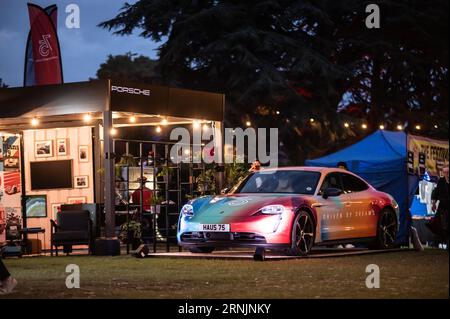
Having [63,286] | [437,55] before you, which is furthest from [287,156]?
[63,286]

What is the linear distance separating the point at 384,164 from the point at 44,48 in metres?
12.3

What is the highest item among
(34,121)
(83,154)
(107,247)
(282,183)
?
(34,121)

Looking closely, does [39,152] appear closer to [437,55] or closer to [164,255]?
[164,255]

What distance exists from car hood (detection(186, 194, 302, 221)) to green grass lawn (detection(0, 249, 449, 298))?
0.73 meters

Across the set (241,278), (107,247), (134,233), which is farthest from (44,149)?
(241,278)

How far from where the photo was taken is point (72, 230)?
1873cm

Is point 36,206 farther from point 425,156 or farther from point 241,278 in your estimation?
point 241,278

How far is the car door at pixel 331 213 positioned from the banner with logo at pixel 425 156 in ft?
12.1

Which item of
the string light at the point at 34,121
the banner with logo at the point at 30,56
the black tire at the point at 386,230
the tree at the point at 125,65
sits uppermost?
the tree at the point at 125,65

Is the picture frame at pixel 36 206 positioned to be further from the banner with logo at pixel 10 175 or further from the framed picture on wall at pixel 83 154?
the framed picture on wall at pixel 83 154

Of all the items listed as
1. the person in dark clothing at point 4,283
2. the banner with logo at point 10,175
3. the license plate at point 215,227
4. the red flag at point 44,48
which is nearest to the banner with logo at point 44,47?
the red flag at point 44,48

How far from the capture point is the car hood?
550 inches

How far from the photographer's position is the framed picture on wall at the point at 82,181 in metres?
21.1

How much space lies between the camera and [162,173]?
1892cm
